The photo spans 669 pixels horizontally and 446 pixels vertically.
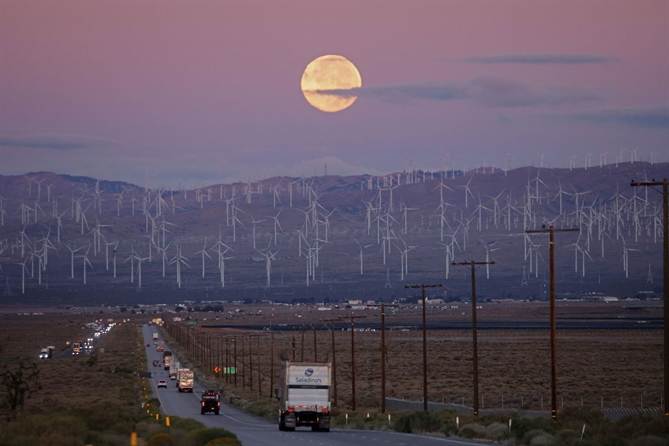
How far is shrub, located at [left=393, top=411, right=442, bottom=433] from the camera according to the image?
48812mm

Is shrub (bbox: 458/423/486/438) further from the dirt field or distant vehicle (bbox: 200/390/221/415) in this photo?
distant vehicle (bbox: 200/390/221/415)

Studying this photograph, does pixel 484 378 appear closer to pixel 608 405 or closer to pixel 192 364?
pixel 608 405

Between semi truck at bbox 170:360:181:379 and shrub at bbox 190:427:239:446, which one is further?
semi truck at bbox 170:360:181:379

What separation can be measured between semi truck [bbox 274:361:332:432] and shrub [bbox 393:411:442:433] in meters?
4.01

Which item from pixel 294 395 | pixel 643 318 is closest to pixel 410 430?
pixel 294 395

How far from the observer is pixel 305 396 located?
53.0 meters

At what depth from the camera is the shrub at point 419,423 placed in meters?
48.8

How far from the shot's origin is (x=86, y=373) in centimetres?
10694

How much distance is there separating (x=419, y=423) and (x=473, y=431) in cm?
525

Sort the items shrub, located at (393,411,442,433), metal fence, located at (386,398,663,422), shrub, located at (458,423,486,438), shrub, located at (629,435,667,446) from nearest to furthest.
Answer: shrub, located at (629,435,667,446) < shrub, located at (458,423,486,438) < shrub, located at (393,411,442,433) < metal fence, located at (386,398,663,422)

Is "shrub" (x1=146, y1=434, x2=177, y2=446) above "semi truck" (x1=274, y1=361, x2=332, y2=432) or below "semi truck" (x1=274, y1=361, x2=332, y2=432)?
above

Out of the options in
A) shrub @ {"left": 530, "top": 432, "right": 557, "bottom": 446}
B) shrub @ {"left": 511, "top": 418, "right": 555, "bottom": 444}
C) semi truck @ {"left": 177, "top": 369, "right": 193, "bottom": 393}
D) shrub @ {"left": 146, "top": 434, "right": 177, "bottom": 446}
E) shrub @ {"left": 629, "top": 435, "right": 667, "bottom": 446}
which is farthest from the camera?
semi truck @ {"left": 177, "top": 369, "right": 193, "bottom": 393}

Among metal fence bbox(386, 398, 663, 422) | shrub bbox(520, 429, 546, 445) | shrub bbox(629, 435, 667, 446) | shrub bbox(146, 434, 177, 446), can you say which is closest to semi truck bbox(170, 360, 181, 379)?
metal fence bbox(386, 398, 663, 422)

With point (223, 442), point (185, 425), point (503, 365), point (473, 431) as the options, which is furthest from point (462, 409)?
point (503, 365)
